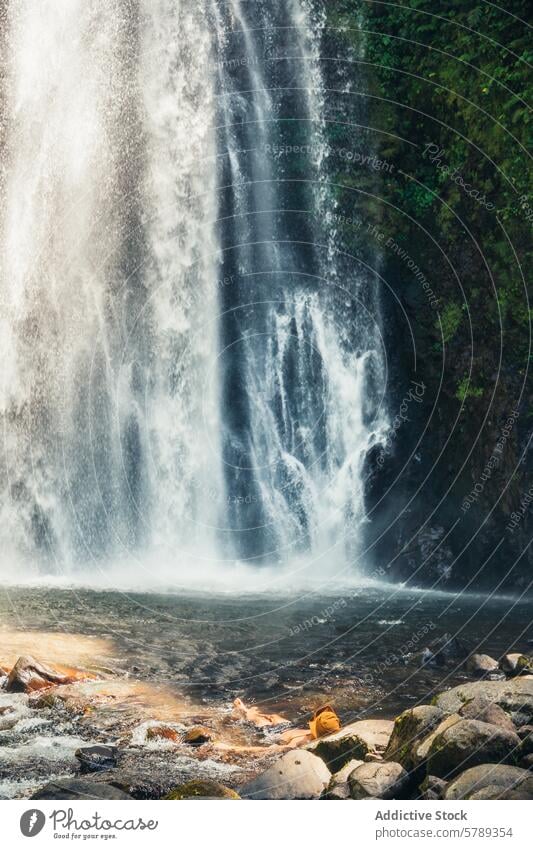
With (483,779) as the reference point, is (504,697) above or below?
above

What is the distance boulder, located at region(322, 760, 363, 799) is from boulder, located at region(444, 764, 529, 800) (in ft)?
3.66

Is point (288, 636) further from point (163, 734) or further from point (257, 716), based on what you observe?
point (163, 734)

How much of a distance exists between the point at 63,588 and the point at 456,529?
1016 cm

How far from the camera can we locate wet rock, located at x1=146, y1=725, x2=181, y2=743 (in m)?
9.90

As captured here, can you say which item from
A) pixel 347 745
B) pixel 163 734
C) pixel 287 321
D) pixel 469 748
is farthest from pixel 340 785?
pixel 287 321

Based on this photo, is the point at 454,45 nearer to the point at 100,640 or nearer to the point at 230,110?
the point at 230,110

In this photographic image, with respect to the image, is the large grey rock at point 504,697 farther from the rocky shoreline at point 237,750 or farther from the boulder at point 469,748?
the boulder at point 469,748

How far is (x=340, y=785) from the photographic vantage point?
803 cm

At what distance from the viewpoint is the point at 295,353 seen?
2430cm

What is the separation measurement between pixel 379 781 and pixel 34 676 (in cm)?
579

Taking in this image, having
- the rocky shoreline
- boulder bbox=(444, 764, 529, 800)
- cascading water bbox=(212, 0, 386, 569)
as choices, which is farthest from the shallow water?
cascading water bbox=(212, 0, 386, 569)

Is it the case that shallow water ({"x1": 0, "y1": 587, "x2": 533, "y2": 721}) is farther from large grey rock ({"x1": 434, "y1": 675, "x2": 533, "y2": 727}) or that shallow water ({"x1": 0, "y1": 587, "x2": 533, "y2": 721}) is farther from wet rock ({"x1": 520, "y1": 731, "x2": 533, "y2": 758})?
wet rock ({"x1": 520, "y1": 731, "x2": 533, "y2": 758})
